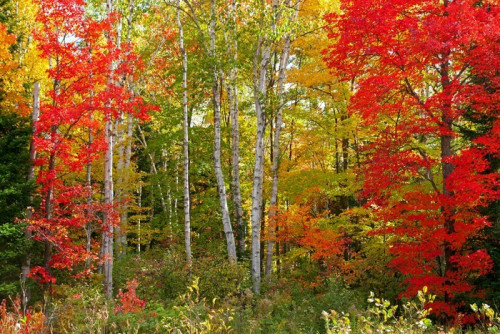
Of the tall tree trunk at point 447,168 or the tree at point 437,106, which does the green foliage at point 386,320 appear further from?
the tall tree trunk at point 447,168

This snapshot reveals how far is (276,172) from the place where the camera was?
42.4 feet

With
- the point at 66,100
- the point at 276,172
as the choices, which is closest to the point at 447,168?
the point at 276,172

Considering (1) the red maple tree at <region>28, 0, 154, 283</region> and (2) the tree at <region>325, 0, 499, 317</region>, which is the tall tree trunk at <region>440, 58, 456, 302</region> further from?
(1) the red maple tree at <region>28, 0, 154, 283</region>

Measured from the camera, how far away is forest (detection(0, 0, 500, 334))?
25.2 ft

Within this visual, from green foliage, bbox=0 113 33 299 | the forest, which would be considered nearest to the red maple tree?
the forest

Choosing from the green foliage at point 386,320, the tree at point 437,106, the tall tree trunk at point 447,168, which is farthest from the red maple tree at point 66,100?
the green foliage at point 386,320

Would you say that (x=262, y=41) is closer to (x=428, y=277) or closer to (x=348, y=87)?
(x=348, y=87)

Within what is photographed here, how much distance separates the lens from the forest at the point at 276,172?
7.68 m

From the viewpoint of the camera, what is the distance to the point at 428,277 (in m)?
8.10

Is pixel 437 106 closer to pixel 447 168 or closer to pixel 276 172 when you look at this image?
pixel 447 168

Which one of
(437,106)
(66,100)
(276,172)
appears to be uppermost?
(66,100)

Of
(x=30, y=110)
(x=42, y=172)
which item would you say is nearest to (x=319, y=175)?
(x=42, y=172)

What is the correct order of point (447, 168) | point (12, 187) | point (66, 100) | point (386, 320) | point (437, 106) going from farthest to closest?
point (66, 100)
point (12, 187)
point (447, 168)
point (437, 106)
point (386, 320)

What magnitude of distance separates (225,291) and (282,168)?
7.29 metres
